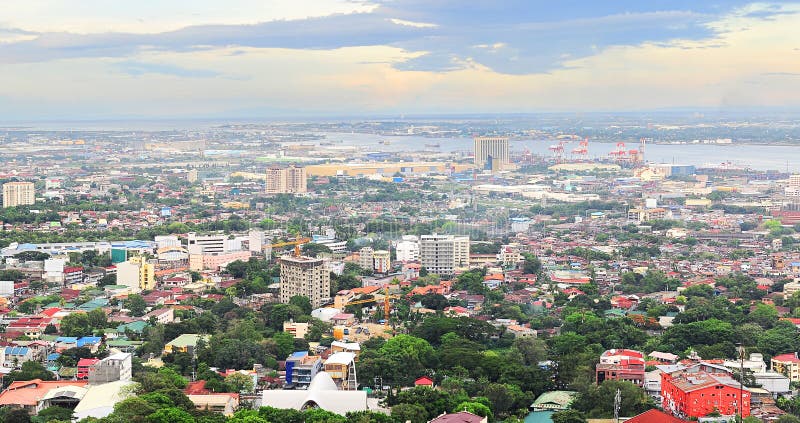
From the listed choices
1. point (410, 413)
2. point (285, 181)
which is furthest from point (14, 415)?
point (285, 181)

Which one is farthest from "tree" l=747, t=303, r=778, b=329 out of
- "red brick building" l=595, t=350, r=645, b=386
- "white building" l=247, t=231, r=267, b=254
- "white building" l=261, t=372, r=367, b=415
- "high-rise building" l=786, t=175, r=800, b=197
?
"high-rise building" l=786, t=175, r=800, b=197

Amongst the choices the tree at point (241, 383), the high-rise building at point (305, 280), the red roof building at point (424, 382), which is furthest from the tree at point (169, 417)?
the high-rise building at point (305, 280)

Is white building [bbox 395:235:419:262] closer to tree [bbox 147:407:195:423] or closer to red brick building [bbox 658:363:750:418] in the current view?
red brick building [bbox 658:363:750:418]

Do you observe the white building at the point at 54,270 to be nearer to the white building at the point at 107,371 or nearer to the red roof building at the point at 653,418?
the white building at the point at 107,371

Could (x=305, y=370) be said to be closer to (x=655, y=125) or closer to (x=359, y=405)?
(x=359, y=405)

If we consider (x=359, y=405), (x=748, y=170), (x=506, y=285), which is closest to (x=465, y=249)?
(x=506, y=285)

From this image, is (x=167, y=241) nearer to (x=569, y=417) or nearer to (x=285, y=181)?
(x=569, y=417)

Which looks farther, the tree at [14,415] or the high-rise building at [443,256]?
the high-rise building at [443,256]
